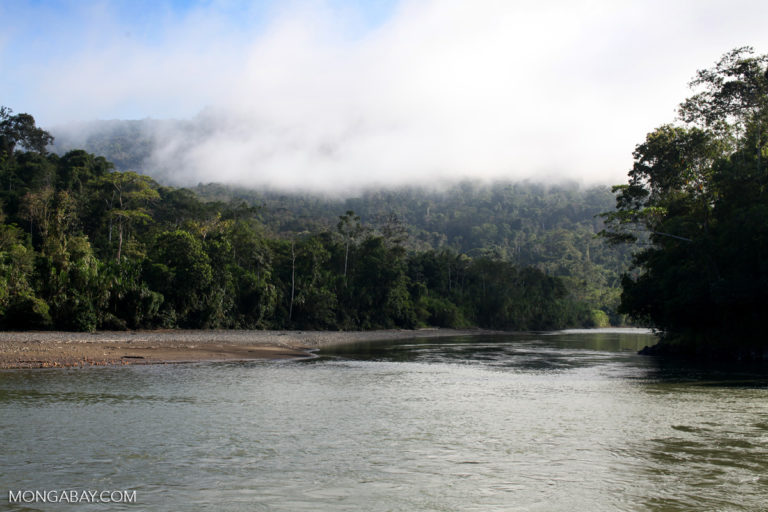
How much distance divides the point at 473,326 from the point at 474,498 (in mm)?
90184

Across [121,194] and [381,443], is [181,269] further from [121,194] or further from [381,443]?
[381,443]

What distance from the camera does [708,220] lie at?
39.6 m

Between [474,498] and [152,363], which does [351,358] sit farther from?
[474,498]

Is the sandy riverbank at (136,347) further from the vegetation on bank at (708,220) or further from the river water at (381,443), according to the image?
the vegetation on bank at (708,220)

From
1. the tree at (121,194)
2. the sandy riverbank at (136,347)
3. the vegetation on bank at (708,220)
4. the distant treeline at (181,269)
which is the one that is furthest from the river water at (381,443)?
the tree at (121,194)

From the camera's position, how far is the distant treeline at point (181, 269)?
42781mm

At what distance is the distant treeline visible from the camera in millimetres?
42781

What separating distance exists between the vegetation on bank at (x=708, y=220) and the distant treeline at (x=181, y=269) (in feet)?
123

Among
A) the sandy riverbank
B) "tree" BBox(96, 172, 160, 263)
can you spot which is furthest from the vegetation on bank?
"tree" BBox(96, 172, 160, 263)

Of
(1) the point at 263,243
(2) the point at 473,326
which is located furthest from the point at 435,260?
(1) the point at 263,243

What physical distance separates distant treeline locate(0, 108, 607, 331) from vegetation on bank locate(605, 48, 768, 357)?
37.5 m

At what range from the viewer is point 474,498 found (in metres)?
9.27

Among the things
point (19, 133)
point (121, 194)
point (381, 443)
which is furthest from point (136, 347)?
point (19, 133)

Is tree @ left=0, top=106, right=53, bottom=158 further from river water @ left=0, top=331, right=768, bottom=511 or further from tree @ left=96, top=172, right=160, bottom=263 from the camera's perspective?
river water @ left=0, top=331, right=768, bottom=511
